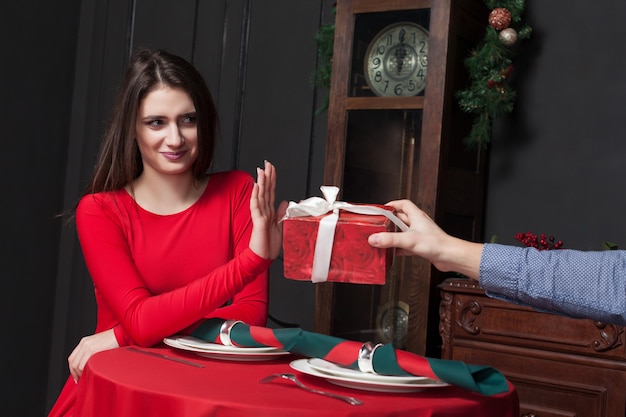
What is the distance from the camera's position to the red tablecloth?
3.38ft

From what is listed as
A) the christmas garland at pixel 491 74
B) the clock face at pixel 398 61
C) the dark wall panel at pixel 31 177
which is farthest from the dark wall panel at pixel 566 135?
the dark wall panel at pixel 31 177

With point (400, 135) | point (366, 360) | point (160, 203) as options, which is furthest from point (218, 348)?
point (400, 135)

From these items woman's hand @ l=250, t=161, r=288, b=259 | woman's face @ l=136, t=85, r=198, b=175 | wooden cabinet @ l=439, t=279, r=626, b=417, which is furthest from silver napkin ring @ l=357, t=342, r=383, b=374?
wooden cabinet @ l=439, t=279, r=626, b=417

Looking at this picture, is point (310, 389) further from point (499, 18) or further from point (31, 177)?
point (31, 177)

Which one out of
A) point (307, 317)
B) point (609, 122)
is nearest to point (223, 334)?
point (307, 317)

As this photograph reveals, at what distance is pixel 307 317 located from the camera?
9.93 feet

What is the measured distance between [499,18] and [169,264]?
1.43 metres

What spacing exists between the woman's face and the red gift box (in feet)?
2.28

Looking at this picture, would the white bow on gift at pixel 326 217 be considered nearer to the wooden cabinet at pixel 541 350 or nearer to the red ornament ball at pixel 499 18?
the wooden cabinet at pixel 541 350

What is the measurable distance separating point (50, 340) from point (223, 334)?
97.3 inches

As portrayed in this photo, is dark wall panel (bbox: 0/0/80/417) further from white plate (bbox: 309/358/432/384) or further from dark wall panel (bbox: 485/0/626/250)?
white plate (bbox: 309/358/432/384)

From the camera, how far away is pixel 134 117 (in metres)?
1.92

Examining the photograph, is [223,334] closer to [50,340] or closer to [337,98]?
[337,98]

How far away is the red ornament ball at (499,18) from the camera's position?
8.50 ft
